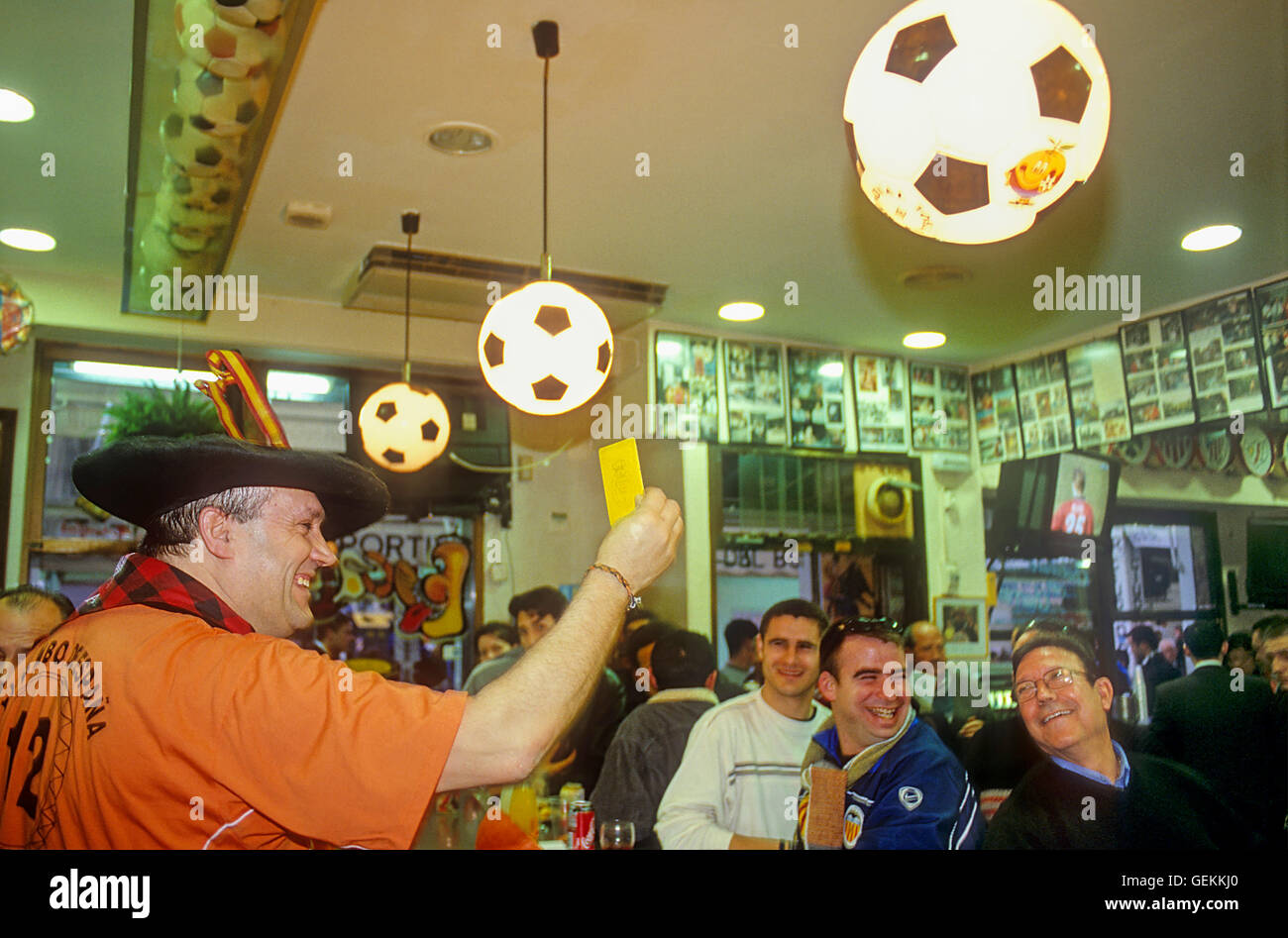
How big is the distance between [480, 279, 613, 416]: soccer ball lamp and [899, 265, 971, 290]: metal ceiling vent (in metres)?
2.72

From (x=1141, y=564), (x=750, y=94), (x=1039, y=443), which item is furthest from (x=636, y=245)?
(x=1141, y=564)

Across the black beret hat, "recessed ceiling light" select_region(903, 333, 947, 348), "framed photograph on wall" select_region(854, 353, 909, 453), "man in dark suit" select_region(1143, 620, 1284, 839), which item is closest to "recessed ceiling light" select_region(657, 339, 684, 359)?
"framed photograph on wall" select_region(854, 353, 909, 453)

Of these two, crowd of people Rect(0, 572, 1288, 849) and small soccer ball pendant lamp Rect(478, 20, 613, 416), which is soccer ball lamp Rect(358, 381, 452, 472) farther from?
small soccer ball pendant lamp Rect(478, 20, 613, 416)

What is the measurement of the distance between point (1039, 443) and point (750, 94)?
4018 mm

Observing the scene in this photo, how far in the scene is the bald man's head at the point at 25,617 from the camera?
3502 millimetres

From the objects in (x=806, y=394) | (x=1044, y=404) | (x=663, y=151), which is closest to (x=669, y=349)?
(x=806, y=394)

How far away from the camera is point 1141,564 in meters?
6.82

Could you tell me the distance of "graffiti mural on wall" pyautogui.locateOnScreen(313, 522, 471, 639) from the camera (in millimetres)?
6316

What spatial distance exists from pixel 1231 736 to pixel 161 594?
4082 mm

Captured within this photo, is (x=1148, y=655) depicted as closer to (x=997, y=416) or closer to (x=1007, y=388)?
(x=997, y=416)

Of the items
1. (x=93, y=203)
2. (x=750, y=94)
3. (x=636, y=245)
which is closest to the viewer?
(x=750, y=94)

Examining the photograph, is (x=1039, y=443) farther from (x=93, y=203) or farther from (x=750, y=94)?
(x=93, y=203)
